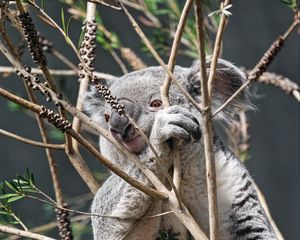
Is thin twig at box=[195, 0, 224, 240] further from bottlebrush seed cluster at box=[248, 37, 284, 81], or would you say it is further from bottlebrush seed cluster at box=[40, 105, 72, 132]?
bottlebrush seed cluster at box=[40, 105, 72, 132]

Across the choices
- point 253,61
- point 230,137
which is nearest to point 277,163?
point 253,61

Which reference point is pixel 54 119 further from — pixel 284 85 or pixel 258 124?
pixel 258 124

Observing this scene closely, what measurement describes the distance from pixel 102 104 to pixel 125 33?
289 centimetres

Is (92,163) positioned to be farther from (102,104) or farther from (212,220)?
(212,220)

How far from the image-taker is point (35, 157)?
19.0 feet

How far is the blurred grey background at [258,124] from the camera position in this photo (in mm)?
5703

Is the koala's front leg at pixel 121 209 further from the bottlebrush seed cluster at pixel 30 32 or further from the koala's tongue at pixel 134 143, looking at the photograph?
the bottlebrush seed cluster at pixel 30 32

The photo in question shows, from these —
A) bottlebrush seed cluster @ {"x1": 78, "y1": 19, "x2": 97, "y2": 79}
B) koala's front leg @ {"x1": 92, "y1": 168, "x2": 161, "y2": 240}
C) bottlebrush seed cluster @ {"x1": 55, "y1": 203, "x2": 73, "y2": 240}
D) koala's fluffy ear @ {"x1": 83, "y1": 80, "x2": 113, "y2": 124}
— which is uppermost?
koala's fluffy ear @ {"x1": 83, "y1": 80, "x2": 113, "y2": 124}

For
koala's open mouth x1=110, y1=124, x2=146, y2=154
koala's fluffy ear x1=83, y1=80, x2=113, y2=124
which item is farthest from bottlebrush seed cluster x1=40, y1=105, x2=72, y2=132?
koala's fluffy ear x1=83, y1=80, x2=113, y2=124

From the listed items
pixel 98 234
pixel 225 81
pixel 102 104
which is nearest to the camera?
pixel 98 234

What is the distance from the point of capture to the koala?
2.28 meters

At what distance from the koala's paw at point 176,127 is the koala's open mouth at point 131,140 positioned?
5.0 inches

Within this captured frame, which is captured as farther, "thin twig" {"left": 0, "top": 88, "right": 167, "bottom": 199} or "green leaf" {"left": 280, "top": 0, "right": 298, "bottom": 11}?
"green leaf" {"left": 280, "top": 0, "right": 298, "bottom": 11}

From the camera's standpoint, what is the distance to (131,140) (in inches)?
91.8
